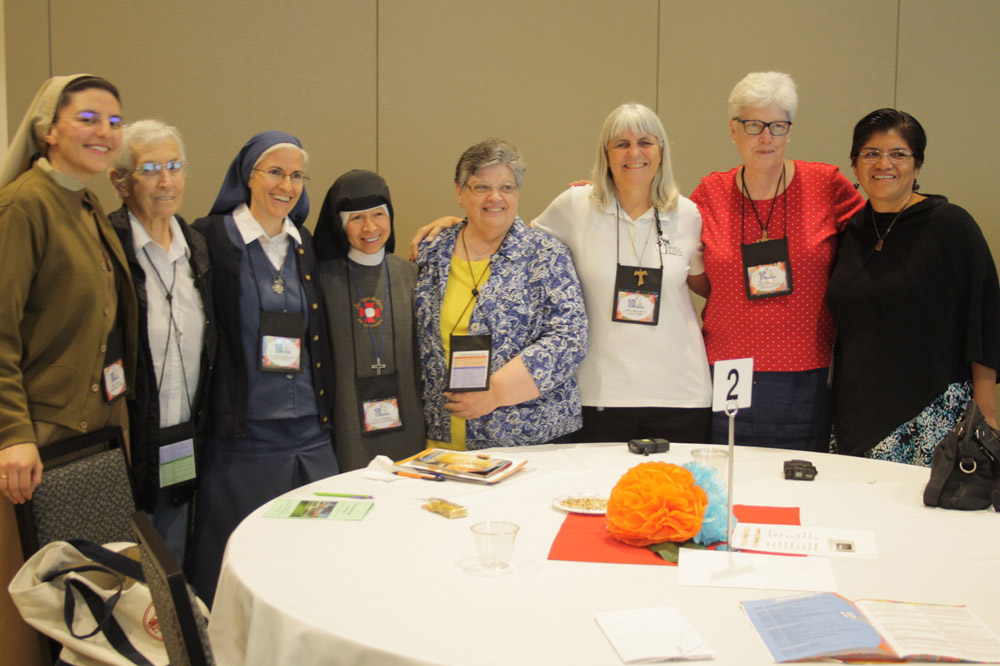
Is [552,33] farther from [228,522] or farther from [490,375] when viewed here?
[228,522]

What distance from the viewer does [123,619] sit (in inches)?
71.4

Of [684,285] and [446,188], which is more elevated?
[446,188]

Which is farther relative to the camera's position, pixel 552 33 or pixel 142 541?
pixel 552 33

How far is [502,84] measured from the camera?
13.3 ft

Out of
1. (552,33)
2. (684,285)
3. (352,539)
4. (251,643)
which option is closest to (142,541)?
(251,643)

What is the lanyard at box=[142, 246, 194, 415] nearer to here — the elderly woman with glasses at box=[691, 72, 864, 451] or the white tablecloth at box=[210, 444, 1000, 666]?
the white tablecloth at box=[210, 444, 1000, 666]

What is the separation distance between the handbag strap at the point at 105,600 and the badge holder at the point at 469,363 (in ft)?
3.60

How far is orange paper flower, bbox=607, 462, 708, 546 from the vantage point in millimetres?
1580

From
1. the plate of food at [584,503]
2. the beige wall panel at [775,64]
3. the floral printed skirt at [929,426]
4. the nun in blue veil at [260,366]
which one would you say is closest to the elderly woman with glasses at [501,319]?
the nun in blue veil at [260,366]

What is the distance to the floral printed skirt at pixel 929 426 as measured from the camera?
8.77 feet

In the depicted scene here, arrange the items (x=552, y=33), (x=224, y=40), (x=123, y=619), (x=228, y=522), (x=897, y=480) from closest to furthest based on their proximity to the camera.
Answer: (x=123, y=619) → (x=897, y=480) → (x=228, y=522) → (x=224, y=40) → (x=552, y=33)

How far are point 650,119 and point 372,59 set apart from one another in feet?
5.55

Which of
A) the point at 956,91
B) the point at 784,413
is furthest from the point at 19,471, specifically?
the point at 956,91

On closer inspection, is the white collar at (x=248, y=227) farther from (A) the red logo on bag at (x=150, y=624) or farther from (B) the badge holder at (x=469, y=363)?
(A) the red logo on bag at (x=150, y=624)
